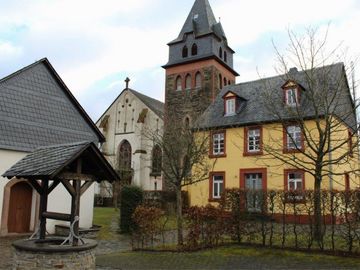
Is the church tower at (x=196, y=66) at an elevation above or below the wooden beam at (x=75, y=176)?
above

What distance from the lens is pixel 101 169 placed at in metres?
9.65

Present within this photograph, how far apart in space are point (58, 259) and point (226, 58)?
30781mm

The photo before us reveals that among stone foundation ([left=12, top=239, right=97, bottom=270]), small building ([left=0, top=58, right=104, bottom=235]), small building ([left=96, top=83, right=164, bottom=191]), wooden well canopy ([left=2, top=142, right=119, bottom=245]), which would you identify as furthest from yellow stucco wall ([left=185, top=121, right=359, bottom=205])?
stone foundation ([left=12, top=239, right=97, bottom=270])

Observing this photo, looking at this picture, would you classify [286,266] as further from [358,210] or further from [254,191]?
[254,191]

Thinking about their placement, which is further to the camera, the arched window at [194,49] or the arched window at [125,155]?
the arched window at [125,155]

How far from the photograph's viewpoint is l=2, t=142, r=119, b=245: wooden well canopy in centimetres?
859

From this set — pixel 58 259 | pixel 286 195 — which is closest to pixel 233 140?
pixel 286 195

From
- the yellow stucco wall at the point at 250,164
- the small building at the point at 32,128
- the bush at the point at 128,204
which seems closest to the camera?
the small building at the point at 32,128

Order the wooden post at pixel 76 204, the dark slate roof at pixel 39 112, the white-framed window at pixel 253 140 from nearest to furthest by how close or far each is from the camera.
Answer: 1. the wooden post at pixel 76 204
2. the dark slate roof at pixel 39 112
3. the white-framed window at pixel 253 140

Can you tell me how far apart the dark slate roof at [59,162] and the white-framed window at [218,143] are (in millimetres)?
15805

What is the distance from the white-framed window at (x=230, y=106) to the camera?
25.5 metres

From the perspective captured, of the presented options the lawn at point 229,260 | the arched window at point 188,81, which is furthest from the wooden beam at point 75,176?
the arched window at point 188,81

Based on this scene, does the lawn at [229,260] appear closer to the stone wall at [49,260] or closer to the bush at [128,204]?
the stone wall at [49,260]

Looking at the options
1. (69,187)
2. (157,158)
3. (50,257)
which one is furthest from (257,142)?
(50,257)
